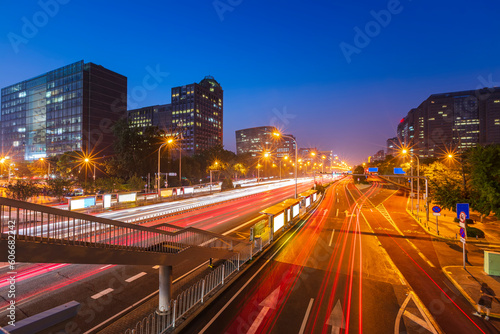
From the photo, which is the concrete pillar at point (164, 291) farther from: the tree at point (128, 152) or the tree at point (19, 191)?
the tree at point (128, 152)

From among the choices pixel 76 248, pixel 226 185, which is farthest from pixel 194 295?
pixel 226 185

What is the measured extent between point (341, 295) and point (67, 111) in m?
112

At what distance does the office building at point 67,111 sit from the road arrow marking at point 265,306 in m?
89.4

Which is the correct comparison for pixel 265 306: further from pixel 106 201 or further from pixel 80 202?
pixel 106 201

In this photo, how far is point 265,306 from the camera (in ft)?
30.4

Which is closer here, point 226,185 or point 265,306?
point 265,306

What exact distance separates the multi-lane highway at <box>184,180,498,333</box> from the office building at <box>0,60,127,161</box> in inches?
3462

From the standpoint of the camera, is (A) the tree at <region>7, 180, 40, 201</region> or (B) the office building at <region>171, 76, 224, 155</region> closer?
(A) the tree at <region>7, 180, 40, 201</region>

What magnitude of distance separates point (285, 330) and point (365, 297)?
436 cm

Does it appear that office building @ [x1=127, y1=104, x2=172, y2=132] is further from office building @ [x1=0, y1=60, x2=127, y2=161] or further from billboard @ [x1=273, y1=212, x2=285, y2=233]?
billboard @ [x1=273, y1=212, x2=285, y2=233]

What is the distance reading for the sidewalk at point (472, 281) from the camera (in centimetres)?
979

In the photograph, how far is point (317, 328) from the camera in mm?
8078

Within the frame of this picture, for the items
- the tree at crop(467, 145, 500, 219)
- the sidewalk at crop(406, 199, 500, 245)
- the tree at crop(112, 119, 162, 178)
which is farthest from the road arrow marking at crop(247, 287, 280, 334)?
the tree at crop(112, 119, 162, 178)

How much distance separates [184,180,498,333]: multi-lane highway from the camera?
8.26 meters
